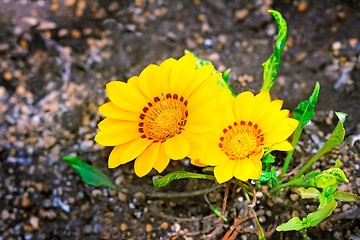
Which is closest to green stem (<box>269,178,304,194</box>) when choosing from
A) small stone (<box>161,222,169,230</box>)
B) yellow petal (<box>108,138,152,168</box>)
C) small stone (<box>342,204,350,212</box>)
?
small stone (<box>342,204,350,212</box>)

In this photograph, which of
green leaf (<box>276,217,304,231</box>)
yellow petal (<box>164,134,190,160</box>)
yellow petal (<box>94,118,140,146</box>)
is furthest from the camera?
green leaf (<box>276,217,304,231</box>)

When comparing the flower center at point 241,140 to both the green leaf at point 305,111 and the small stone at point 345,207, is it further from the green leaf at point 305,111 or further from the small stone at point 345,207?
the small stone at point 345,207

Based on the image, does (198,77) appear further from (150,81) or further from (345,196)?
(345,196)

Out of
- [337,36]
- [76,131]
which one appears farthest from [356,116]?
[76,131]

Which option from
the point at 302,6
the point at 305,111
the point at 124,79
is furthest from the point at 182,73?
the point at 302,6

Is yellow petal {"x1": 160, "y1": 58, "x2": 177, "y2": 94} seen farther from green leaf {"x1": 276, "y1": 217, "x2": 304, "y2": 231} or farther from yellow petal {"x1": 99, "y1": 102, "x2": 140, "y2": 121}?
green leaf {"x1": 276, "y1": 217, "x2": 304, "y2": 231}

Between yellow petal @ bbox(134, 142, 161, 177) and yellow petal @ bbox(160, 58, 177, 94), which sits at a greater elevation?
yellow petal @ bbox(160, 58, 177, 94)

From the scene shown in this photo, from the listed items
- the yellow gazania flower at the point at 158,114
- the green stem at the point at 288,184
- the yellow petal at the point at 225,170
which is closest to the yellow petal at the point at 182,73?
the yellow gazania flower at the point at 158,114
